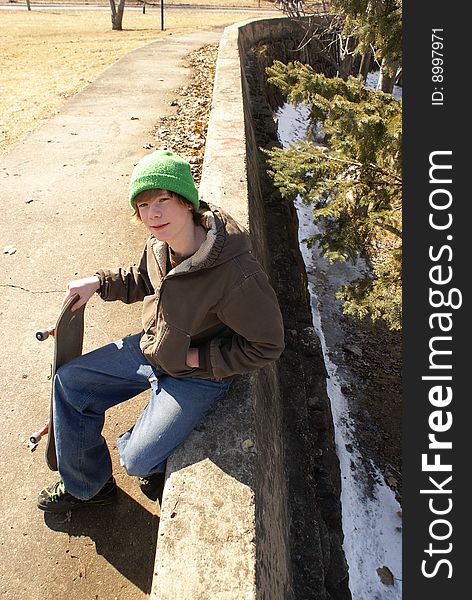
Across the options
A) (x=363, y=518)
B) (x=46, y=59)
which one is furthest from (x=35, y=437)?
(x=46, y=59)

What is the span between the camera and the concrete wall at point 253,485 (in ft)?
6.07

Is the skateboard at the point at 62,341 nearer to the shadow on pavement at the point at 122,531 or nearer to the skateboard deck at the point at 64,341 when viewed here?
the skateboard deck at the point at 64,341

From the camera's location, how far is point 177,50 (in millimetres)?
13867

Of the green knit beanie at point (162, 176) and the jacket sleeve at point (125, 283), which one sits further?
the jacket sleeve at point (125, 283)

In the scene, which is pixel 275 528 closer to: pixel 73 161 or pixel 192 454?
pixel 192 454

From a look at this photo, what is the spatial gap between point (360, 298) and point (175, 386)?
323cm

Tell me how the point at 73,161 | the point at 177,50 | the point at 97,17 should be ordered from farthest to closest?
the point at 97,17 → the point at 177,50 → the point at 73,161

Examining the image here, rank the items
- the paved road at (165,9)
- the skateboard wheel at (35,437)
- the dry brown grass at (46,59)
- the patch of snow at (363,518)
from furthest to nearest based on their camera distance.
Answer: the paved road at (165,9) → the dry brown grass at (46,59) → the patch of snow at (363,518) → the skateboard wheel at (35,437)

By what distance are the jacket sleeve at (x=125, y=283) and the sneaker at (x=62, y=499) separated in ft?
3.25

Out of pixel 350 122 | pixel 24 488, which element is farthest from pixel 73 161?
pixel 24 488

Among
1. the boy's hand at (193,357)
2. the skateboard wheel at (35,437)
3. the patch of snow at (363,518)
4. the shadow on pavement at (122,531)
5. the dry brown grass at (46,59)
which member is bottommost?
the patch of snow at (363,518)

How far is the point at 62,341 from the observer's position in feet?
8.50

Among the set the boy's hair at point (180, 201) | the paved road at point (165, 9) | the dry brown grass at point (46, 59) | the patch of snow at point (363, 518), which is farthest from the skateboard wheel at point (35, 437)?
the paved road at point (165, 9)

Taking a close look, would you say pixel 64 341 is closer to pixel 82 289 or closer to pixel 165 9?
pixel 82 289
